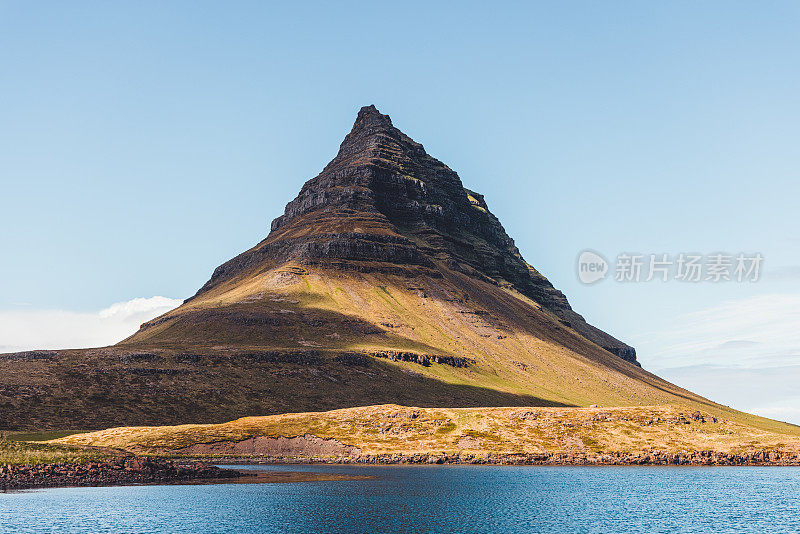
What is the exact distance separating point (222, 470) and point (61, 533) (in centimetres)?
5893

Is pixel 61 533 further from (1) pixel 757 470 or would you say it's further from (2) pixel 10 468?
(1) pixel 757 470

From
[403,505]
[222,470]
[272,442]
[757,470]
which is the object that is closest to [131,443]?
[272,442]

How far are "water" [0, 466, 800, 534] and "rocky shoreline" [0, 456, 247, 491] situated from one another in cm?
642

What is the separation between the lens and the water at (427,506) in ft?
260

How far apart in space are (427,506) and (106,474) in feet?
193

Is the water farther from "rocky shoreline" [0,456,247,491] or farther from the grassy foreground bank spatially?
the grassy foreground bank

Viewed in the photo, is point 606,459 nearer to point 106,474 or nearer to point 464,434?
point 464,434

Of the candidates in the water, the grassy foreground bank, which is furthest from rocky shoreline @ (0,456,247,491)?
the grassy foreground bank

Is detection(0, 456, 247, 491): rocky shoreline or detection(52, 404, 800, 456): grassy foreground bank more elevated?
detection(52, 404, 800, 456): grassy foreground bank

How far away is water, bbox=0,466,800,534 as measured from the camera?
79375 mm

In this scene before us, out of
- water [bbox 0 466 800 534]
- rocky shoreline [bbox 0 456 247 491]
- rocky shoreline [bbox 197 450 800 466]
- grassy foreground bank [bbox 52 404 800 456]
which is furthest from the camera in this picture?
grassy foreground bank [bbox 52 404 800 456]

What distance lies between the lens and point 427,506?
95.2m

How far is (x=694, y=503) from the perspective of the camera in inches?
4028

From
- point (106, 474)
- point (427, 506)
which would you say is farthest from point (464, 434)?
point (106, 474)
